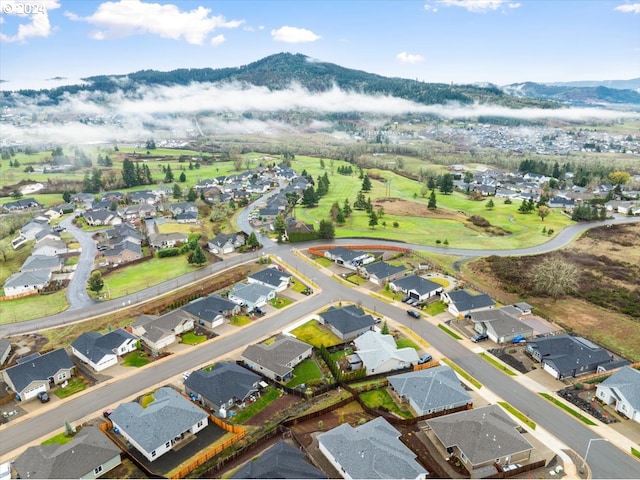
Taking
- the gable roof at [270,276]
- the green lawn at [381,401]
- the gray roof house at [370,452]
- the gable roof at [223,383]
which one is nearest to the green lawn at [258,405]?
the gable roof at [223,383]

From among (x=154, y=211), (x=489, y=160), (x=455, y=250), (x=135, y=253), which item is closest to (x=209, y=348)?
(x=135, y=253)

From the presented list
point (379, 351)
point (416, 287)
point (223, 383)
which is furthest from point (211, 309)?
point (416, 287)

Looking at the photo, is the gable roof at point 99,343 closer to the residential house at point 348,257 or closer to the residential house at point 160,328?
the residential house at point 160,328

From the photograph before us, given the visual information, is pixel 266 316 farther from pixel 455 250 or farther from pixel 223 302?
pixel 455 250

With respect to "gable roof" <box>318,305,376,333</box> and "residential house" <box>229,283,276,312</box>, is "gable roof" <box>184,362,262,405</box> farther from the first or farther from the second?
"residential house" <box>229,283,276,312</box>

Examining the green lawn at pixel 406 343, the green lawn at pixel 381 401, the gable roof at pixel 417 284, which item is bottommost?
the green lawn at pixel 381 401

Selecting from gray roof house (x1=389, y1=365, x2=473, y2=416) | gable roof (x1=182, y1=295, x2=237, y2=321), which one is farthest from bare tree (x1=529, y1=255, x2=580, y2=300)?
gable roof (x1=182, y1=295, x2=237, y2=321)
